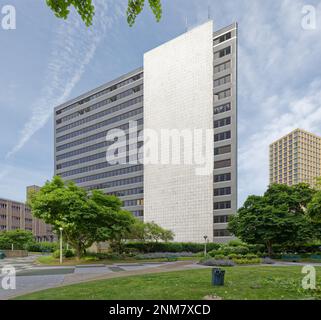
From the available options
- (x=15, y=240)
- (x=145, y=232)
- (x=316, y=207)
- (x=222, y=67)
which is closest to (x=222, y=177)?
(x=145, y=232)

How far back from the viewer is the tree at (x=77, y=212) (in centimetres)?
3534

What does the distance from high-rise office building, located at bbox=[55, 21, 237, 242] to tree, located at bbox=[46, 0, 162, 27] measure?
2455 inches

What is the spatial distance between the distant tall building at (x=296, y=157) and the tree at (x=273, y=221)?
129443 mm

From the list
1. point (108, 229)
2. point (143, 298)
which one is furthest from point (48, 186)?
point (143, 298)

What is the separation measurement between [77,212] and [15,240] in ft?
150

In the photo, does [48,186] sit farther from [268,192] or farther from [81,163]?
[81,163]

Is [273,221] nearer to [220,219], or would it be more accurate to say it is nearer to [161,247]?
[161,247]

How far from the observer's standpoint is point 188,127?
2793 inches

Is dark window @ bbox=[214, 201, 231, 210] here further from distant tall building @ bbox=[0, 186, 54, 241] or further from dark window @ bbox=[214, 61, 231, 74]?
distant tall building @ bbox=[0, 186, 54, 241]

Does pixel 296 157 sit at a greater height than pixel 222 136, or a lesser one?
greater

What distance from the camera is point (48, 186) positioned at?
3784 centimetres

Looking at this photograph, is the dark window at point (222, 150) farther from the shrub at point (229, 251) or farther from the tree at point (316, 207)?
the tree at point (316, 207)

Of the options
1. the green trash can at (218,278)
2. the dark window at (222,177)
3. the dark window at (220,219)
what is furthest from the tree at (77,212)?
the dark window at (222,177)
